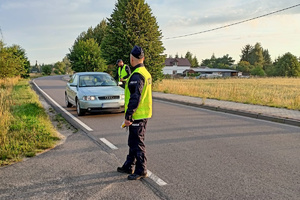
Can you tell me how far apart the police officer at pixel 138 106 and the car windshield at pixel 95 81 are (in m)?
6.83

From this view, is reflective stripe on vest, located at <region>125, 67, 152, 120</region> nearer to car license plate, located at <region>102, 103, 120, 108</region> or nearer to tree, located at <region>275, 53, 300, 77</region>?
car license plate, located at <region>102, 103, 120, 108</region>

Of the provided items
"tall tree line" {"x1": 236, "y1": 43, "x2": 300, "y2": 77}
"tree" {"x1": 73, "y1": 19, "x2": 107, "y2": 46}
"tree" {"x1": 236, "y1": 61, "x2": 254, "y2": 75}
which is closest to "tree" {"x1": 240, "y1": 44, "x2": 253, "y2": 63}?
"tall tree line" {"x1": 236, "y1": 43, "x2": 300, "y2": 77}

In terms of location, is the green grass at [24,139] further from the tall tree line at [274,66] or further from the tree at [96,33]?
the tall tree line at [274,66]

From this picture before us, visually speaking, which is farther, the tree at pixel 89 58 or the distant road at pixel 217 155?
the tree at pixel 89 58

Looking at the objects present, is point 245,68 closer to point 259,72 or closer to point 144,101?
point 259,72

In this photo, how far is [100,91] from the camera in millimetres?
9664

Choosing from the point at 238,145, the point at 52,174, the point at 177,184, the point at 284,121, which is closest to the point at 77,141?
the point at 52,174

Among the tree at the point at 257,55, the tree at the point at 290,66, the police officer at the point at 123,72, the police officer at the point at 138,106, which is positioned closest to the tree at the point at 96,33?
the police officer at the point at 123,72

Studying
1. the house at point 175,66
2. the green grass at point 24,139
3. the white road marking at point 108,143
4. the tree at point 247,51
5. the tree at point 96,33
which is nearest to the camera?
the green grass at point 24,139

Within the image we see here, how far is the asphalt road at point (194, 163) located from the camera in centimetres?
351

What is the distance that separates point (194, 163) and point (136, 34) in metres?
17.8

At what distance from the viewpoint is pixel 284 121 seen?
27.2 ft

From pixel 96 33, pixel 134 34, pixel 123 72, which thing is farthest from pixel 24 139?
pixel 96 33

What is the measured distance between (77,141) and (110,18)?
59.8 feet
